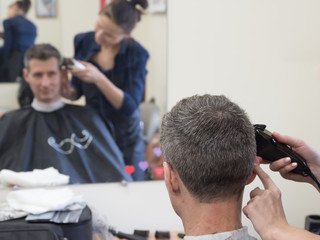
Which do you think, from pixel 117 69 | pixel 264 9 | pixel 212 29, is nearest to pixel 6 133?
pixel 117 69

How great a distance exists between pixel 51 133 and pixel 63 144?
8cm

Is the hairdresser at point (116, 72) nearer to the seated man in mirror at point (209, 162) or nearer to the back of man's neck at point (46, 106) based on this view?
the back of man's neck at point (46, 106)

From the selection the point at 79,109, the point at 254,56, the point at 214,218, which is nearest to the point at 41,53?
the point at 79,109

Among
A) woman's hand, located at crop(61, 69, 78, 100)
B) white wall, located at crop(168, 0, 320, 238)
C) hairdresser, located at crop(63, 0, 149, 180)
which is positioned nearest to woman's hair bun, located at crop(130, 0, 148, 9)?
hairdresser, located at crop(63, 0, 149, 180)

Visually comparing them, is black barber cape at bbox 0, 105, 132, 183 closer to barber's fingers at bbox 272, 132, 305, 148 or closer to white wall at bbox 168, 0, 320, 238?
white wall at bbox 168, 0, 320, 238

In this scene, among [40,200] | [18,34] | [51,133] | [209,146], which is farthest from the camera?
[51,133]

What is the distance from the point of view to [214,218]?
0.95 m

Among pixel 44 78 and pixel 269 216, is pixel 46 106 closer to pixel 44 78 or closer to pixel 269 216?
pixel 44 78

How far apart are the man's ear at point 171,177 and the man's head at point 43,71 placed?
1.17m

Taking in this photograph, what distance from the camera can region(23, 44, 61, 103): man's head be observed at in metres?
1.93

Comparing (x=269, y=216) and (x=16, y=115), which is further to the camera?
(x=16, y=115)

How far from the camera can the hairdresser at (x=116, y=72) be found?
1977 mm

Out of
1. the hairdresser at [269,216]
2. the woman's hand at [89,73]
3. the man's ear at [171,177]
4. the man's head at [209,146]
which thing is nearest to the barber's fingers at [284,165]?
the hairdresser at [269,216]

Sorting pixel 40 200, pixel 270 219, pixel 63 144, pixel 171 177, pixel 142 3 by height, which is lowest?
pixel 40 200
